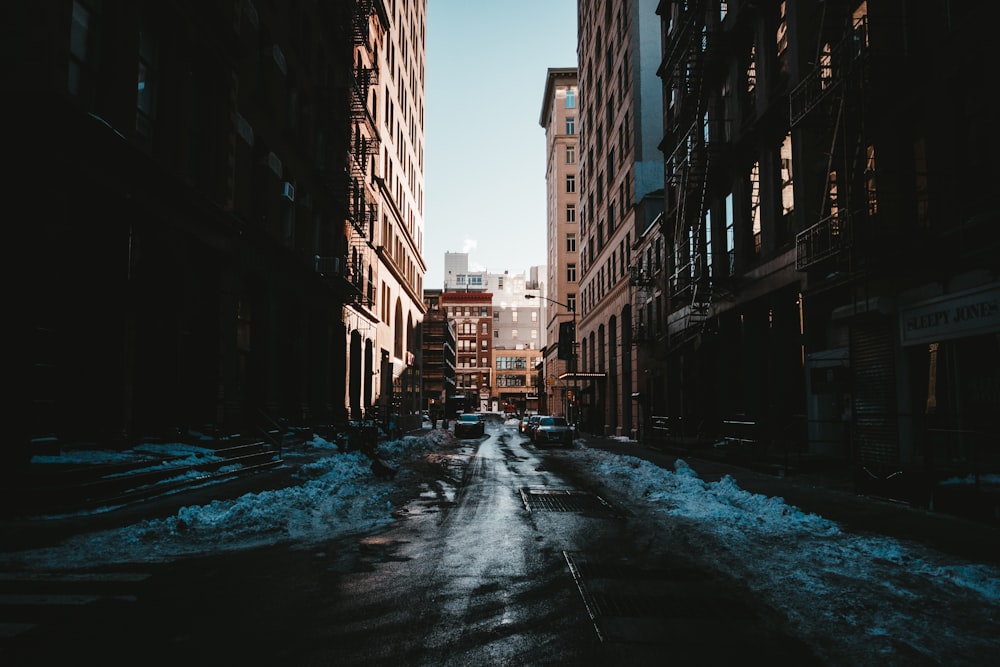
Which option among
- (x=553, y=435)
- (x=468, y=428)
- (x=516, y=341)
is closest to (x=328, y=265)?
(x=553, y=435)

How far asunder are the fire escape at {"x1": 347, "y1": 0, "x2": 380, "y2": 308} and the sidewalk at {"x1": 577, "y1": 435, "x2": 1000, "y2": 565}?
2417 cm

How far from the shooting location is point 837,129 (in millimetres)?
15891

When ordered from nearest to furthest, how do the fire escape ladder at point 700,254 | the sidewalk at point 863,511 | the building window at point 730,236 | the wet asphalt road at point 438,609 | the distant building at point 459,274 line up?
the wet asphalt road at point 438,609, the sidewalk at point 863,511, the building window at point 730,236, the fire escape ladder at point 700,254, the distant building at point 459,274

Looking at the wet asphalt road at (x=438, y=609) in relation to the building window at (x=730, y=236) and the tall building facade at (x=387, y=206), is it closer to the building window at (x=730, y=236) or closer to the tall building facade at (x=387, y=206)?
the building window at (x=730, y=236)

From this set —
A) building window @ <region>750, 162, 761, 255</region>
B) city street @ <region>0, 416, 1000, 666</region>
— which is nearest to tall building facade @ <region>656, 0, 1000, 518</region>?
building window @ <region>750, 162, 761, 255</region>

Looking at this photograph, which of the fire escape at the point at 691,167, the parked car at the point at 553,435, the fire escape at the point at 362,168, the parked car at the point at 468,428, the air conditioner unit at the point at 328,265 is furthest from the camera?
the parked car at the point at 468,428

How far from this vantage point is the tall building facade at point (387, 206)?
38156mm

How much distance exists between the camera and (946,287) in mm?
13023

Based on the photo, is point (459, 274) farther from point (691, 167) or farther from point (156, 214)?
point (156, 214)

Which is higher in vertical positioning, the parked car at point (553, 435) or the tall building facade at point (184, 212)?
the tall building facade at point (184, 212)

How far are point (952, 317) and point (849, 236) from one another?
10.9 ft

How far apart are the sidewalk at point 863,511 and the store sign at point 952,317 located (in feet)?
10.8

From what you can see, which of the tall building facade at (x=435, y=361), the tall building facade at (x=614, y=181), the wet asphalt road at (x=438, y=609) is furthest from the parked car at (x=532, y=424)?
the tall building facade at (x=435, y=361)

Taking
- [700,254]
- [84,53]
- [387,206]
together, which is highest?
[387,206]
